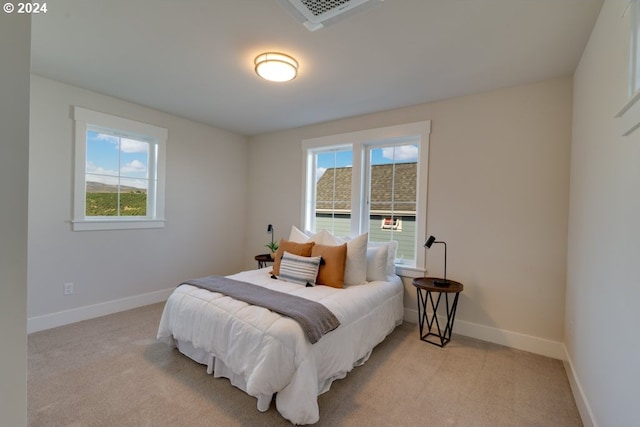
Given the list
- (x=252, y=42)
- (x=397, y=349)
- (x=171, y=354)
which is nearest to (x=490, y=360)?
(x=397, y=349)

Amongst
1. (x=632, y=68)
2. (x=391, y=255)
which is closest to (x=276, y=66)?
(x=632, y=68)

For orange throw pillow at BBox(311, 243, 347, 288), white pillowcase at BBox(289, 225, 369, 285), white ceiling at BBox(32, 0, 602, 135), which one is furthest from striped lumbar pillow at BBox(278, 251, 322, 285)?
white ceiling at BBox(32, 0, 602, 135)

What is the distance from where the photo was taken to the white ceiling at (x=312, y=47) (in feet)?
5.90

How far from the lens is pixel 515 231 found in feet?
8.93

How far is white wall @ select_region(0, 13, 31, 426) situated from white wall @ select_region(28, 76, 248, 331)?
2677 mm

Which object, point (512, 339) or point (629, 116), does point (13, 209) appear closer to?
point (629, 116)

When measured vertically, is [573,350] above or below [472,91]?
below

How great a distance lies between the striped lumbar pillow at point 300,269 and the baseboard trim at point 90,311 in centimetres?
202

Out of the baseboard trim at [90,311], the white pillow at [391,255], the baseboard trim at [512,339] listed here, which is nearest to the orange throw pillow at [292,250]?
the white pillow at [391,255]

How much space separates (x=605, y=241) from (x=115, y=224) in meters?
4.39

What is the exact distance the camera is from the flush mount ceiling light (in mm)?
2273

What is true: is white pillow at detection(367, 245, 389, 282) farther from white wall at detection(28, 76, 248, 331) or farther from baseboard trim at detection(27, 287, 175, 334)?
baseboard trim at detection(27, 287, 175, 334)

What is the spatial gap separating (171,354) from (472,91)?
3.75 meters

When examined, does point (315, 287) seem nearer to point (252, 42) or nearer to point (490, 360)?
point (490, 360)
